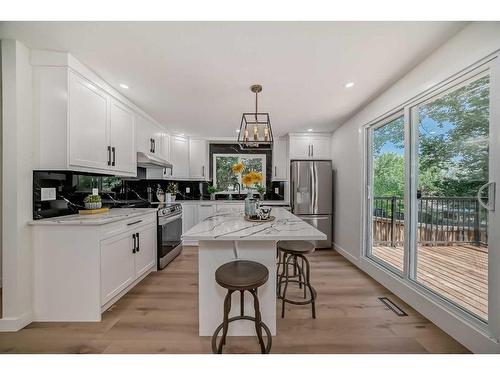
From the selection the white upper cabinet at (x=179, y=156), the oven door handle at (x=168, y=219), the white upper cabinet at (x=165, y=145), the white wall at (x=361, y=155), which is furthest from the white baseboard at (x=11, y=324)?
the white wall at (x=361, y=155)

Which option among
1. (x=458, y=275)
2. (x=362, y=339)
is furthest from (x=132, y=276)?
(x=458, y=275)

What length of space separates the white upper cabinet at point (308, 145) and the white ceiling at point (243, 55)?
1.39 m

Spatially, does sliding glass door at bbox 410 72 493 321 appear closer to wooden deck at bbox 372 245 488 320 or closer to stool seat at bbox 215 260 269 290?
wooden deck at bbox 372 245 488 320

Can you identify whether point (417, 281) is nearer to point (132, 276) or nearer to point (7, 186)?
point (132, 276)

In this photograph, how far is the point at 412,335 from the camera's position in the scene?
1.65 metres

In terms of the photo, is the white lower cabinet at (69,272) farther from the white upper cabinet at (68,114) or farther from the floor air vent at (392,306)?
the floor air vent at (392,306)

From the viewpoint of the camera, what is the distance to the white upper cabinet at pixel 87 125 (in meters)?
1.88

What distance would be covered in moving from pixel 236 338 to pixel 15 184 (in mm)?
2107

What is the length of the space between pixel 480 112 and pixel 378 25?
1000 millimetres

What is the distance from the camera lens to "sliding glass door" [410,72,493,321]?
5.12 feet

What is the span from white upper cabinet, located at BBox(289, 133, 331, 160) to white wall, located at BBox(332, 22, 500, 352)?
0.22 m

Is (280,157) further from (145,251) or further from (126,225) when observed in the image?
(126,225)

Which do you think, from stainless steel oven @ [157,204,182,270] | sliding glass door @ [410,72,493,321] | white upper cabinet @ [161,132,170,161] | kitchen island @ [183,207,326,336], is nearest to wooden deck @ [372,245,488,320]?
sliding glass door @ [410,72,493,321]

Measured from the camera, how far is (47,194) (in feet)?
6.40
